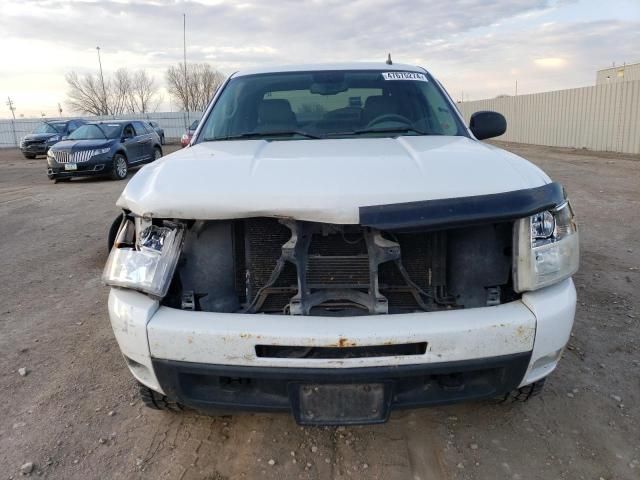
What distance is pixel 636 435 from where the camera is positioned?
8.06 feet

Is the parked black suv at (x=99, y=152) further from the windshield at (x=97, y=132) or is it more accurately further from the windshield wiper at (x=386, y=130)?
the windshield wiper at (x=386, y=130)

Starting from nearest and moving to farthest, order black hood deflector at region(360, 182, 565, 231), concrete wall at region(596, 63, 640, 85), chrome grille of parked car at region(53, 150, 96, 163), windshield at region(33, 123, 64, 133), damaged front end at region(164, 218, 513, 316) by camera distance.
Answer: black hood deflector at region(360, 182, 565, 231) → damaged front end at region(164, 218, 513, 316) → chrome grille of parked car at region(53, 150, 96, 163) → windshield at region(33, 123, 64, 133) → concrete wall at region(596, 63, 640, 85)

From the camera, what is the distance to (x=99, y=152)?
13250 millimetres

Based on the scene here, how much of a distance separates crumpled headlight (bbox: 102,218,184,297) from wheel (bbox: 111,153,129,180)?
1257 cm

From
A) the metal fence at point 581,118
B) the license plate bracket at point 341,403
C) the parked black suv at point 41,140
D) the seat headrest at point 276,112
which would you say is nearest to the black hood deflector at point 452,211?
the license plate bracket at point 341,403

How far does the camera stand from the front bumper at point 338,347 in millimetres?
1867

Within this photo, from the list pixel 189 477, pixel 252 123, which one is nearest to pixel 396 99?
pixel 252 123

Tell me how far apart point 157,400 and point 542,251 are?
1850mm

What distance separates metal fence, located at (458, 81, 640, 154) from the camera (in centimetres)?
1712

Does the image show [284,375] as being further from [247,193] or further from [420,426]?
[420,426]

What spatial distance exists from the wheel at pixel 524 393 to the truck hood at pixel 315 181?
3.24 ft

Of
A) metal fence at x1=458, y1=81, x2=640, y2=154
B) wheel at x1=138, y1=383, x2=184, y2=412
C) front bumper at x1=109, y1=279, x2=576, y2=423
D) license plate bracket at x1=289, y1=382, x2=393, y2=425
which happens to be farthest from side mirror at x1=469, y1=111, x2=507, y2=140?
metal fence at x1=458, y1=81, x2=640, y2=154

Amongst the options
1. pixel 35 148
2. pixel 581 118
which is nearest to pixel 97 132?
pixel 35 148

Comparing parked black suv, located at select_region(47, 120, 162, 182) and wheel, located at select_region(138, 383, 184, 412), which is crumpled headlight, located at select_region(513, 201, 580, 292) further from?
parked black suv, located at select_region(47, 120, 162, 182)
